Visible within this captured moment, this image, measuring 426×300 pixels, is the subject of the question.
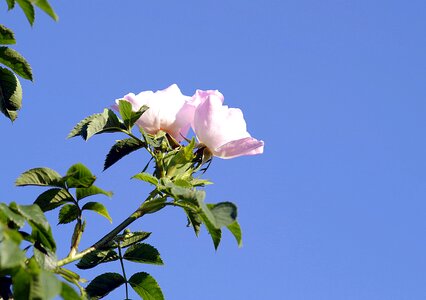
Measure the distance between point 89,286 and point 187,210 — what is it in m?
0.35

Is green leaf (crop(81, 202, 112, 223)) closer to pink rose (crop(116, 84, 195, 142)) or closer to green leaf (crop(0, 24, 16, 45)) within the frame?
pink rose (crop(116, 84, 195, 142))

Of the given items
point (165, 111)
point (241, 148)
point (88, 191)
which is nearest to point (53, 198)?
point (88, 191)

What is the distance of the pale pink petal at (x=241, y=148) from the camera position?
2.24 m

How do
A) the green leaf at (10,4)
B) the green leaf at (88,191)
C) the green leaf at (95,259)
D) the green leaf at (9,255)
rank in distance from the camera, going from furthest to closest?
the green leaf at (95,259) < the green leaf at (88,191) < the green leaf at (10,4) < the green leaf at (9,255)

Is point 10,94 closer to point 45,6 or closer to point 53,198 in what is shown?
point 53,198

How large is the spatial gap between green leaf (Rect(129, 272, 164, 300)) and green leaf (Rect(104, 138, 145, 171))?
0.30 metres

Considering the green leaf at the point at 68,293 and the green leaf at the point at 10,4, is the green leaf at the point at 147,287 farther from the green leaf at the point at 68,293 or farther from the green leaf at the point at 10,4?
the green leaf at the point at 10,4

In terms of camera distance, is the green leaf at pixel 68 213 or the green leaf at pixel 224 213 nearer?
the green leaf at pixel 224 213

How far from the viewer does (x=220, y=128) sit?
224 centimetres

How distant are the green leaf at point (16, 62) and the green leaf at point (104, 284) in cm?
53

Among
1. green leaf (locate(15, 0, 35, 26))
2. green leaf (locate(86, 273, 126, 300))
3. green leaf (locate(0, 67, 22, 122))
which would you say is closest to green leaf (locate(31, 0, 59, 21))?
green leaf (locate(15, 0, 35, 26))

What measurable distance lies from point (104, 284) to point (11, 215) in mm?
656

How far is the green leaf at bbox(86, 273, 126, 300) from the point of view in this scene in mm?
2062

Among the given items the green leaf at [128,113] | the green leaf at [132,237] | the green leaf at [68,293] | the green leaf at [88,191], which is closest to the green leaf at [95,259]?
the green leaf at [132,237]
